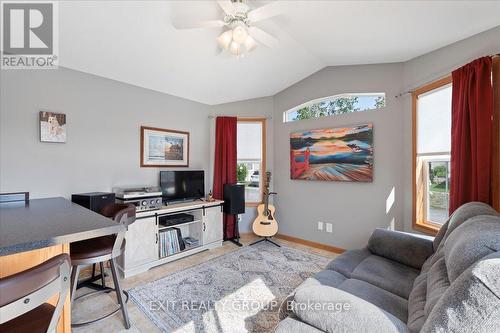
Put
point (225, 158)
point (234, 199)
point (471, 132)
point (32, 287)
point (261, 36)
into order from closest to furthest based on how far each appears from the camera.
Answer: point (32, 287)
point (471, 132)
point (261, 36)
point (234, 199)
point (225, 158)

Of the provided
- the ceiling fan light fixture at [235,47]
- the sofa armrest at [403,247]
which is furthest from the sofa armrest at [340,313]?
the ceiling fan light fixture at [235,47]

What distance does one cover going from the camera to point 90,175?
2.73 m

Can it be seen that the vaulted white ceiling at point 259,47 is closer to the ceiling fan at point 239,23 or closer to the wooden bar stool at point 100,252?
the ceiling fan at point 239,23

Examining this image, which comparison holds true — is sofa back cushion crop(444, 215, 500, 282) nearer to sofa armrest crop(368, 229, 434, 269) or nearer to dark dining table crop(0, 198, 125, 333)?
sofa armrest crop(368, 229, 434, 269)

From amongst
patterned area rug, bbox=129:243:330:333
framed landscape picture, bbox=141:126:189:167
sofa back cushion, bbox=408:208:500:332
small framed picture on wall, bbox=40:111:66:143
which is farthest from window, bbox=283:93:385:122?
small framed picture on wall, bbox=40:111:66:143

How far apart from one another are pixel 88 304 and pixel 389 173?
3.51 meters

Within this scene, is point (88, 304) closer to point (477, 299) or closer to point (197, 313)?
point (197, 313)

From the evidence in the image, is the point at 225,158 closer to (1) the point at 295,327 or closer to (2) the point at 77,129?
(2) the point at 77,129

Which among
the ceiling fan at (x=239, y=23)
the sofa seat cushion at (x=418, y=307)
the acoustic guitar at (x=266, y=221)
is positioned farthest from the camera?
the acoustic guitar at (x=266, y=221)

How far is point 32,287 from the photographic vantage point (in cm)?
73

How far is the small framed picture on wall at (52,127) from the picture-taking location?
2.40 metres

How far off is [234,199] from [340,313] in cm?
267

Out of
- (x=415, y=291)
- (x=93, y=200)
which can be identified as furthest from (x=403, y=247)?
(x=93, y=200)

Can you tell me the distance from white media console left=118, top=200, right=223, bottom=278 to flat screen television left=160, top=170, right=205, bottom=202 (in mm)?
155
